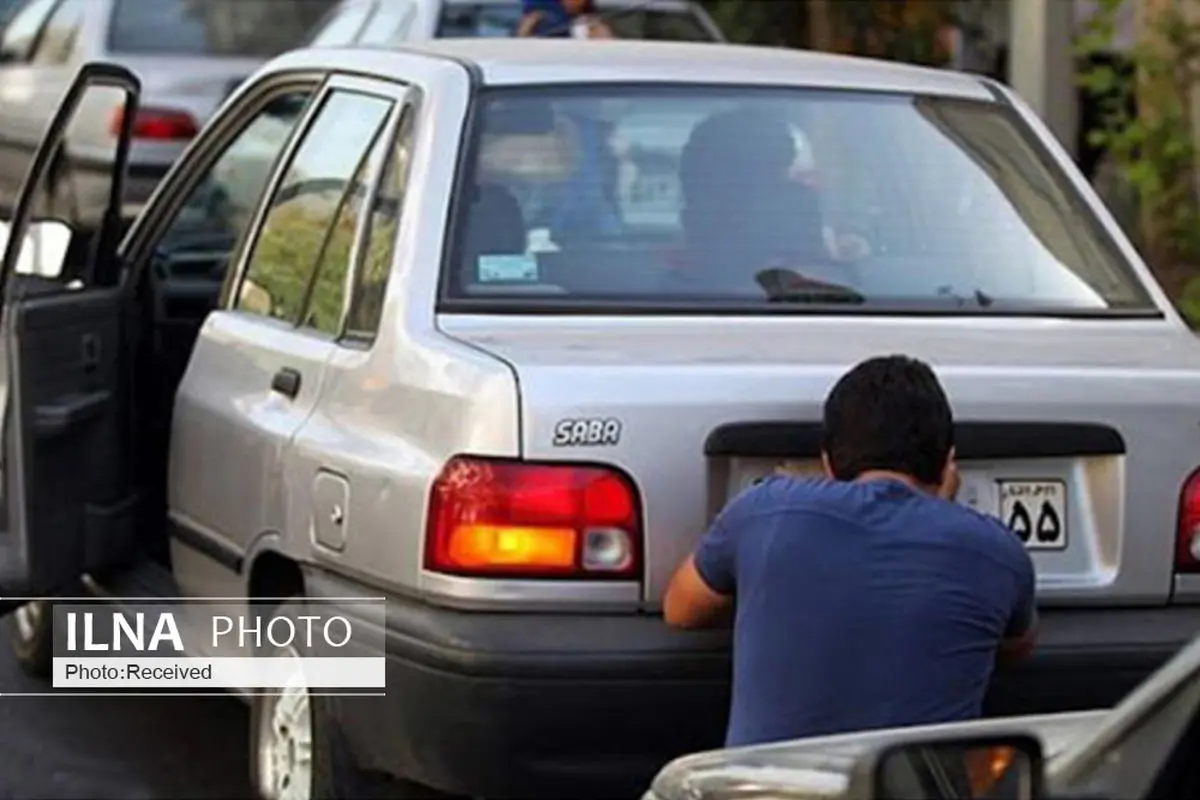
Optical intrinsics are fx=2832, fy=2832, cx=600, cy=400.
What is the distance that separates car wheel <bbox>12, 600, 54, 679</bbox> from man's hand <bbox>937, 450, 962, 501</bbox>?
293cm

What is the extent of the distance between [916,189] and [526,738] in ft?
5.68

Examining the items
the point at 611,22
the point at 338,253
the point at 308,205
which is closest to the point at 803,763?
the point at 338,253

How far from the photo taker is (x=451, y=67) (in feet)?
19.7

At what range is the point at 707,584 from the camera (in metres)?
4.80

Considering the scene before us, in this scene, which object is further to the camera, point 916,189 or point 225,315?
point 225,315

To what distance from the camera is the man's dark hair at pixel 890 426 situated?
4727mm

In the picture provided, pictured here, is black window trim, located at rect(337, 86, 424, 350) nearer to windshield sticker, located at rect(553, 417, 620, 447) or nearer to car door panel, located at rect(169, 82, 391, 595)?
car door panel, located at rect(169, 82, 391, 595)

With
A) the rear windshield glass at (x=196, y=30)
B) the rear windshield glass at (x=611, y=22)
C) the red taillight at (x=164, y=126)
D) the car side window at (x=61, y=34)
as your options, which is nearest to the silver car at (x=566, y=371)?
the rear windshield glass at (x=611, y=22)

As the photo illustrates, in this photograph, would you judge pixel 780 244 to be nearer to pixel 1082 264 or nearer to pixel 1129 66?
pixel 1082 264

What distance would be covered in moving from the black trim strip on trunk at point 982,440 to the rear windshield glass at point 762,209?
66 cm

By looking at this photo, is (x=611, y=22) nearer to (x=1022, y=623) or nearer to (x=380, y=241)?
(x=380, y=241)

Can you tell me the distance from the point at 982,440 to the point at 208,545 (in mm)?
1931

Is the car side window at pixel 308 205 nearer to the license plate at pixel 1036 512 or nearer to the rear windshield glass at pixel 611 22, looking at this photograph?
the license plate at pixel 1036 512

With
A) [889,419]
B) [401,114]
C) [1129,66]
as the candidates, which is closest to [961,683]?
[889,419]
